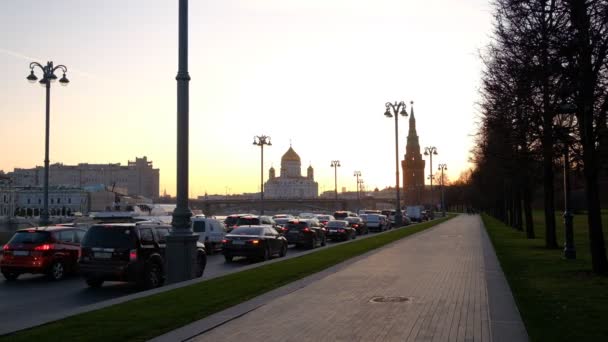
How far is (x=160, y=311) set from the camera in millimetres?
10492

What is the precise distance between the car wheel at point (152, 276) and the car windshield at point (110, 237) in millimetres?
784

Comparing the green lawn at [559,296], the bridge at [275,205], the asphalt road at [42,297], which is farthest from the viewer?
the bridge at [275,205]

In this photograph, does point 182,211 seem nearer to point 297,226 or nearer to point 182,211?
point 182,211

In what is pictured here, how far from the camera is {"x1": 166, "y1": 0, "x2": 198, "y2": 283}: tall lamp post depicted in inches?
570

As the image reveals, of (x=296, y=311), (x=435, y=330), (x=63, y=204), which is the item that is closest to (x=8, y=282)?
(x=296, y=311)

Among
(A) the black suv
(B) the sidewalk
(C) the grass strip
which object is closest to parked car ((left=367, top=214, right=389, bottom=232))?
(B) the sidewalk

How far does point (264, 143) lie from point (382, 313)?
49.5m

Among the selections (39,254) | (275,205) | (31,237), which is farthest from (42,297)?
(275,205)

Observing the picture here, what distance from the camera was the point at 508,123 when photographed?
19844 mm

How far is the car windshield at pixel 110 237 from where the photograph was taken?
14.8m

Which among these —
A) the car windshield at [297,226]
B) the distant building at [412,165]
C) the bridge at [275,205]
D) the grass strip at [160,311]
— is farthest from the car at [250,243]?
the distant building at [412,165]

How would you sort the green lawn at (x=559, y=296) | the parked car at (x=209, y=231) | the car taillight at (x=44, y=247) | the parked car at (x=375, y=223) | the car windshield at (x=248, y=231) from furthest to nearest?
the parked car at (x=375, y=223)
the parked car at (x=209, y=231)
the car windshield at (x=248, y=231)
the car taillight at (x=44, y=247)
the green lawn at (x=559, y=296)

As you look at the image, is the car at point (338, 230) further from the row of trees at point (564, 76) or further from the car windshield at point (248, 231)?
the row of trees at point (564, 76)

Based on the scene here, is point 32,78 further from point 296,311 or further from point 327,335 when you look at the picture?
point 327,335
